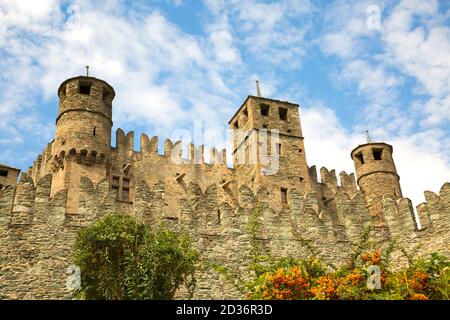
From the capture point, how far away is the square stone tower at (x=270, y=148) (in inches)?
1072

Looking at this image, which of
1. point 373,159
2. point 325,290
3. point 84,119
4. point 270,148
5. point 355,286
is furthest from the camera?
point 373,159

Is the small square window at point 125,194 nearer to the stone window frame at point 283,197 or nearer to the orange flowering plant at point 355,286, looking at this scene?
the stone window frame at point 283,197

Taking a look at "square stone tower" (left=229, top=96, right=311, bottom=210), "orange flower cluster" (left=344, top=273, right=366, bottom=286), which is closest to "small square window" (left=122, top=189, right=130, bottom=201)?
Answer: "square stone tower" (left=229, top=96, right=311, bottom=210)

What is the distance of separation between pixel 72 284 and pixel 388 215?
9.82 m

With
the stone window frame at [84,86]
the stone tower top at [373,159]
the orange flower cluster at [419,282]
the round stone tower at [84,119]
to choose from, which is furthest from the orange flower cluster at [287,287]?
the stone tower top at [373,159]

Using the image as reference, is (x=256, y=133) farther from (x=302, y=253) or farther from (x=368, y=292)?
(x=368, y=292)

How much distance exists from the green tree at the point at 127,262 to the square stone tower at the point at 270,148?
15.9 metres

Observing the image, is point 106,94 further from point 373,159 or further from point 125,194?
point 373,159

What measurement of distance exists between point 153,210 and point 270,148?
14.9 metres

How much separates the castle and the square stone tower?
12cm

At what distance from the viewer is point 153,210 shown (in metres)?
14.2

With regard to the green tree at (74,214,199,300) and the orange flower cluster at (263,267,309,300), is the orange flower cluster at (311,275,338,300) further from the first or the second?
the green tree at (74,214,199,300)

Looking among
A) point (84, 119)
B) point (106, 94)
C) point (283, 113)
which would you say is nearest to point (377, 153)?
point (283, 113)

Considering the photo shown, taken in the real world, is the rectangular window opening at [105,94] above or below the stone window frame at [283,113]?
below
